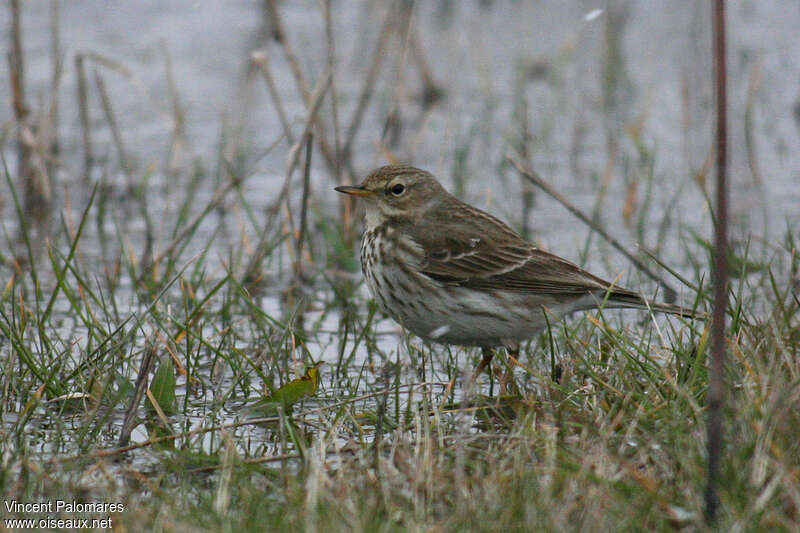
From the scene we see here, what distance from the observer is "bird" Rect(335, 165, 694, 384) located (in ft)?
19.7

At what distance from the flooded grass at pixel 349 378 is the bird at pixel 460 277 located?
0.17 m

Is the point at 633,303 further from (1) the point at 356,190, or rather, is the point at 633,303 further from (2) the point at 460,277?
(1) the point at 356,190

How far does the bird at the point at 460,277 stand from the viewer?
19.7ft

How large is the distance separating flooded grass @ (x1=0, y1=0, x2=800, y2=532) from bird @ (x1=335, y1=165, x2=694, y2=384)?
0.57 feet

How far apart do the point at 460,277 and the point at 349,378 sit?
2.90 ft

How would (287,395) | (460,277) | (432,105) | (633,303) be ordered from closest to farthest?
(287,395)
(633,303)
(460,277)
(432,105)

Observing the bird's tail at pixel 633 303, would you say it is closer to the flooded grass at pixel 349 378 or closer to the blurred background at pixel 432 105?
the flooded grass at pixel 349 378

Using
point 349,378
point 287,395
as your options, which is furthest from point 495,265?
point 287,395

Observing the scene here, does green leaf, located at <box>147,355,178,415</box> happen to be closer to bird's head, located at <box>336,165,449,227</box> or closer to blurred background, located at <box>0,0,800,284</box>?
bird's head, located at <box>336,165,449,227</box>

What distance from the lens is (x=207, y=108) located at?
11.9 metres

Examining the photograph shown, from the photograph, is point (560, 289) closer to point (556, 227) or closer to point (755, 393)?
point (755, 393)

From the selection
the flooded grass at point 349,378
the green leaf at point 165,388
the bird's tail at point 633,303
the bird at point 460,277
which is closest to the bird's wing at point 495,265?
the bird at point 460,277

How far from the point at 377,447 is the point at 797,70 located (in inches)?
373

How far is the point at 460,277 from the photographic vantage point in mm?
6211
